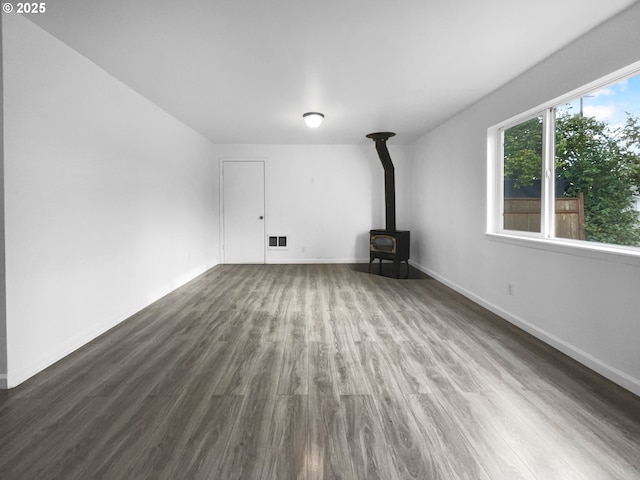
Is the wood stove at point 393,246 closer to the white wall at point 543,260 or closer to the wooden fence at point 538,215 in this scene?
the white wall at point 543,260

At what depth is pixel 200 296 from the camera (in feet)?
14.6

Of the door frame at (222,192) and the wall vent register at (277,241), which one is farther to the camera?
the wall vent register at (277,241)

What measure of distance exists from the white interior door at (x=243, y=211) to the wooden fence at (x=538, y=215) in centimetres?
456

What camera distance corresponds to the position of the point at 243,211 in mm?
7004

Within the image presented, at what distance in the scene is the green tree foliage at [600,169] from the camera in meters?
2.35

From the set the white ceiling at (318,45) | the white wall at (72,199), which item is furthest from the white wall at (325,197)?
the white wall at (72,199)

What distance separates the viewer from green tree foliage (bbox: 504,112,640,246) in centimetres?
235

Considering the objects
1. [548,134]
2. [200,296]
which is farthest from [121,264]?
[548,134]

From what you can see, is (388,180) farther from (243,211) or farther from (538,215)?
(538,215)

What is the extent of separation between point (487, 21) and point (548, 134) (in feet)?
4.14

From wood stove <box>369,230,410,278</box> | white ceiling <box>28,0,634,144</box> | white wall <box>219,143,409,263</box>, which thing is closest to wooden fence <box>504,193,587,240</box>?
white ceiling <box>28,0,634,144</box>

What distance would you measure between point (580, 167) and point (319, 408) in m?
2.65

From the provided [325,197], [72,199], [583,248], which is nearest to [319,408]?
[583,248]

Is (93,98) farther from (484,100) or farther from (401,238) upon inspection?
(401,238)
